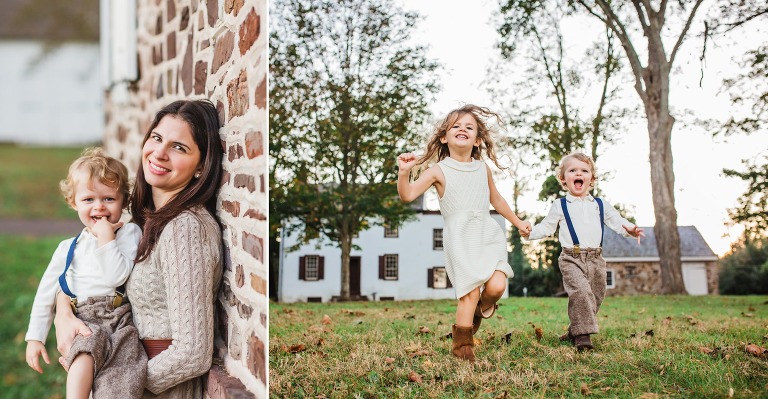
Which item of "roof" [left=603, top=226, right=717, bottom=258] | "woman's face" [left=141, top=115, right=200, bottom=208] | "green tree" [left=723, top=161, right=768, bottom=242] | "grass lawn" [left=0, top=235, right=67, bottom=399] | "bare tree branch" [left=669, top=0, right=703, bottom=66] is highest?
"bare tree branch" [left=669, top=0, right=703, bottom=66]

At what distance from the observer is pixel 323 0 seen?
3172 millimetres

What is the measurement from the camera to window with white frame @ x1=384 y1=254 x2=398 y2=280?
9.35ft

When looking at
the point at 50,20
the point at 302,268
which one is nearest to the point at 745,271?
the point at 302,268

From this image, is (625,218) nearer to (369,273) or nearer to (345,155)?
(369,273)

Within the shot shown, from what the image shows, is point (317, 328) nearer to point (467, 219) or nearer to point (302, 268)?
point (302, 268)

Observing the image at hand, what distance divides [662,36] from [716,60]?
25 cm

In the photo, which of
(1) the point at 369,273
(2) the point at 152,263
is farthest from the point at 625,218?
(2) the point at 152,263

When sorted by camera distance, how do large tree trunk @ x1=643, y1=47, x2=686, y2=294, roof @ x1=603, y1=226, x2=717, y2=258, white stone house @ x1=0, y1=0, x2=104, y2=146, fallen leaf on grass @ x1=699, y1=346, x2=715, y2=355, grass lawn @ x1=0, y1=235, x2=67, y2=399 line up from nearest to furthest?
fallen leaf on grass @ x1=699, y1=346, x2=715, y2=355 → roof @ x1=603, y1=226, x2=717, y2=258 → large tree trunk @ x1=643, y1=47, x2=686, y2=294 → grass lawn @ x1=0, y1=235, x2=67, y2=399 → white stone house @ x1=0, y1=0, x2=104, y2=146

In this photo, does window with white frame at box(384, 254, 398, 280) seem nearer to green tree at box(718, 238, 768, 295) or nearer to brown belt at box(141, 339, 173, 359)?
brown belt at box(141, 339, 173, 359)

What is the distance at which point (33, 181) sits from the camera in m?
6.61

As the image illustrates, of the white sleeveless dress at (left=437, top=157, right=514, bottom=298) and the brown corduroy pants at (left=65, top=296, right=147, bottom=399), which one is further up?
the white sleeveless dress at (left=437, top=157, right=514, bottom=298)

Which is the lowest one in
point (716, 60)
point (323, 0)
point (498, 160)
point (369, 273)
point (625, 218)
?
point (369, 273)

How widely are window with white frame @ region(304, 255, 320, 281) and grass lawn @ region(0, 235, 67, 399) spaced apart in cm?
179

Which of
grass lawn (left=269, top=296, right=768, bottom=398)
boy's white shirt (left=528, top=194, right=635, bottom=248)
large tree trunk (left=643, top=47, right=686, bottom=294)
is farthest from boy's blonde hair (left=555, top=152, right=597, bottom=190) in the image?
grass lawn (left=269, top=296, right=768, bottom=398)
